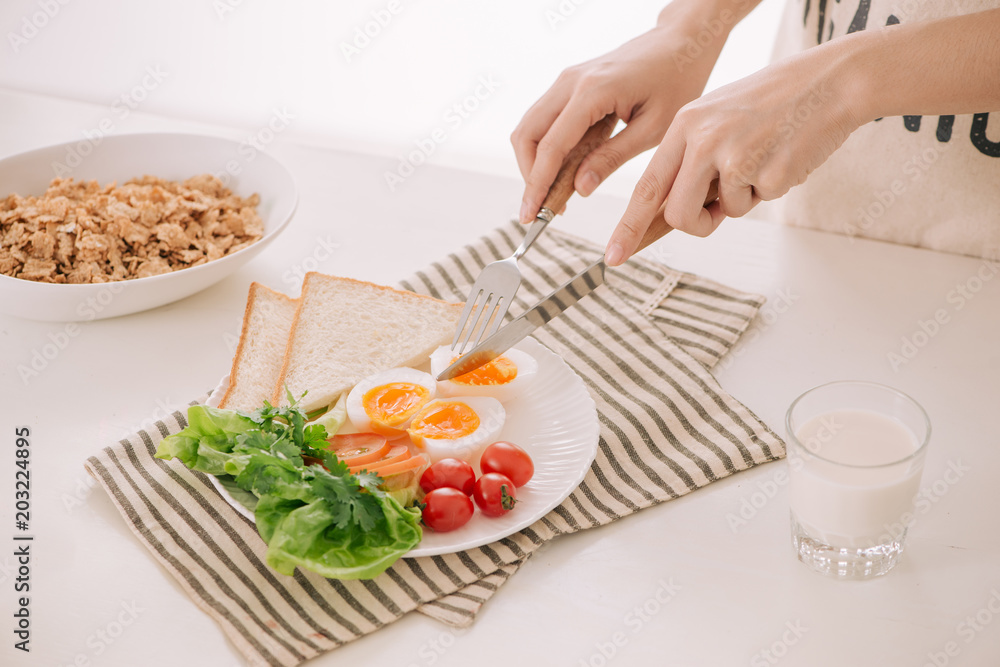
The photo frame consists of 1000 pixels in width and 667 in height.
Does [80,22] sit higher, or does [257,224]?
[80,22]

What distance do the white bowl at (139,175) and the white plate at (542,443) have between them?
1.29 ft

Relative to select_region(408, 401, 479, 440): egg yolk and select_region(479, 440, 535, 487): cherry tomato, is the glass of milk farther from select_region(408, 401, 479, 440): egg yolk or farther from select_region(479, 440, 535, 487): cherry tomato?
select_region(408, 401, 479, 440): egg yolk

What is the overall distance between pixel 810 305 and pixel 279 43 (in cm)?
302

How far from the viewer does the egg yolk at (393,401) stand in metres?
1.71

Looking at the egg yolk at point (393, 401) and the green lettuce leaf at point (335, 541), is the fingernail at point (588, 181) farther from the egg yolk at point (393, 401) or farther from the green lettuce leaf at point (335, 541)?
the green lettuce leaf at point (335, 541)

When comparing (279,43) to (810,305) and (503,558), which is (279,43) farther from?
(503,558)

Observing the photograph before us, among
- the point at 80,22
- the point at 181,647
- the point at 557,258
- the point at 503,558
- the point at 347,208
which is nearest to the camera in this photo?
the point at 181,647

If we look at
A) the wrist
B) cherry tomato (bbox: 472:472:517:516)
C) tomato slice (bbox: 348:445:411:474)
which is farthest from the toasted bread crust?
the wrist

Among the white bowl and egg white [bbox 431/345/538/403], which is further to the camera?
the white bowl

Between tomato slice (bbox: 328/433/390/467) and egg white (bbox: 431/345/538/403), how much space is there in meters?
0.19

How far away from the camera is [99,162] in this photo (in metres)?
2.40

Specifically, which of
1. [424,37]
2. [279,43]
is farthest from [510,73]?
[279,43]

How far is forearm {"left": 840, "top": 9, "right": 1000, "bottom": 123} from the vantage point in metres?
1.48

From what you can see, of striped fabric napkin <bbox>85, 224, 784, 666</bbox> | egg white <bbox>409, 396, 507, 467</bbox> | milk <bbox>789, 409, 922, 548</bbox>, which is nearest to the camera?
milk <bbox>789, 409, 922, 548</bbox>
